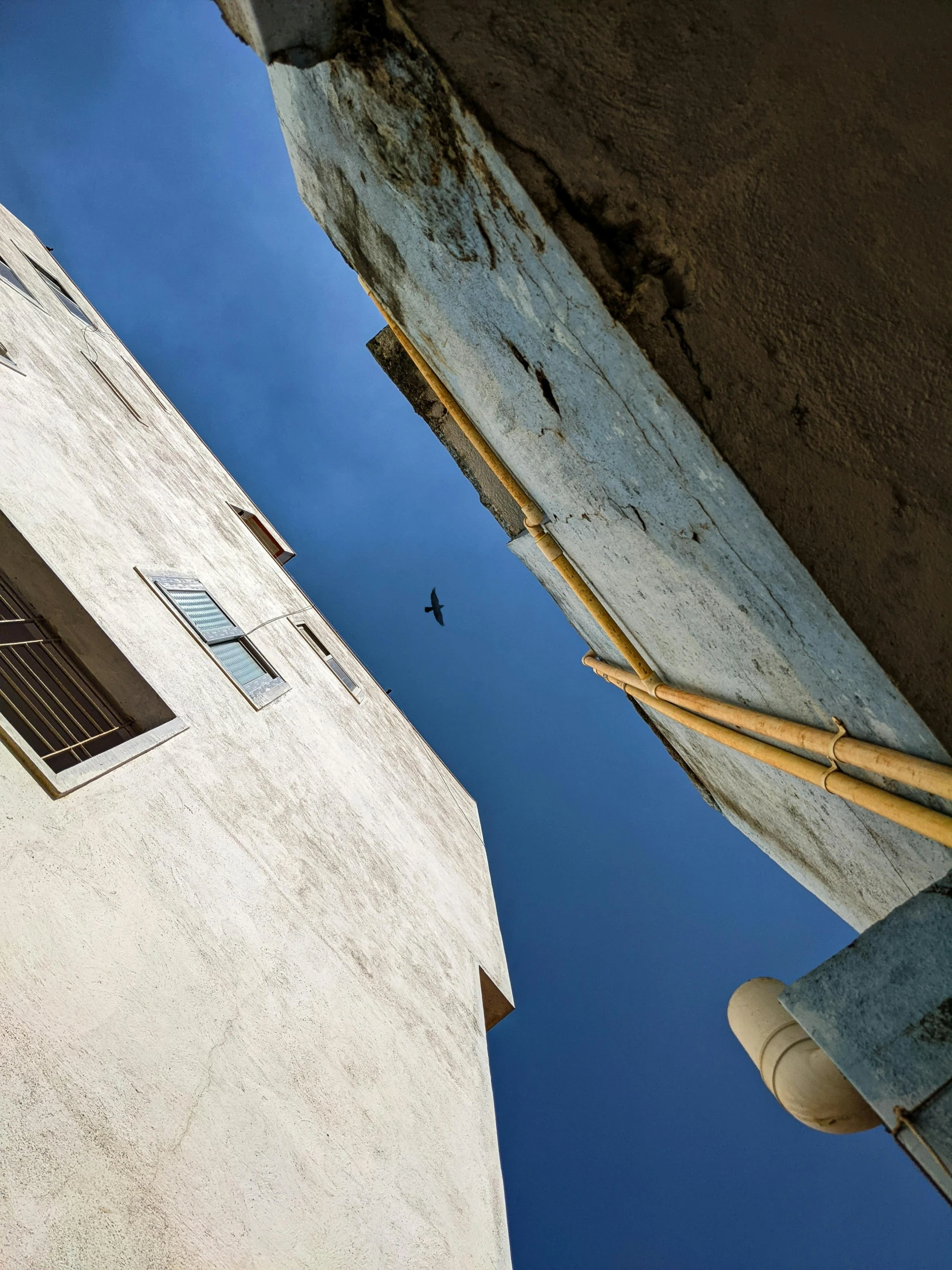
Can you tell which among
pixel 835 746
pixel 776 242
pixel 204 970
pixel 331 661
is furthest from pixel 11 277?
pixel 835 746

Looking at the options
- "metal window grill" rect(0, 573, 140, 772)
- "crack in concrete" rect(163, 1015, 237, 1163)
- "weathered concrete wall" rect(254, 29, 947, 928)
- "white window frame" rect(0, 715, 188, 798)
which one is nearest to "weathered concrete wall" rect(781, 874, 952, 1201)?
"weathered concrete wall" rect(254, 29, 947, 928)

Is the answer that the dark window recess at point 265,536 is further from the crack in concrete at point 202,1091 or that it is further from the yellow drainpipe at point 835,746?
the yellow drainpipe at point 835,746

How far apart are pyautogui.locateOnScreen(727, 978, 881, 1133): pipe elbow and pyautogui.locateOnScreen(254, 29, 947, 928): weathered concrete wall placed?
2.63 ft

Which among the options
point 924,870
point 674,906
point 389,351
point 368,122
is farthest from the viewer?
point 674,906

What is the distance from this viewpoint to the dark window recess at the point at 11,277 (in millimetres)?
7555

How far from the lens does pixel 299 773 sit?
5.88m

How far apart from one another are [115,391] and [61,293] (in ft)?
9.24

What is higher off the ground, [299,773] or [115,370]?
[115,370]

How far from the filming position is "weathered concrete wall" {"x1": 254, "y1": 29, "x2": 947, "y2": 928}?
1983 millimetres

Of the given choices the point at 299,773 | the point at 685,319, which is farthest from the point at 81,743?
the point at 685,319

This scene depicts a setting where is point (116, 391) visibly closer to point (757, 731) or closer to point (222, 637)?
point (222, 637)

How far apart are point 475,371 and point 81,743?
278cm

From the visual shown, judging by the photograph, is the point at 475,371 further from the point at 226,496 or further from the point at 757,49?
the point at 226,496

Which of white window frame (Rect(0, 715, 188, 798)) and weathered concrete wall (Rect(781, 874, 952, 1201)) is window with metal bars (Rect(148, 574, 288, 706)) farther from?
weathered concrete wall (Rect(781, 874, 952, 1201))
